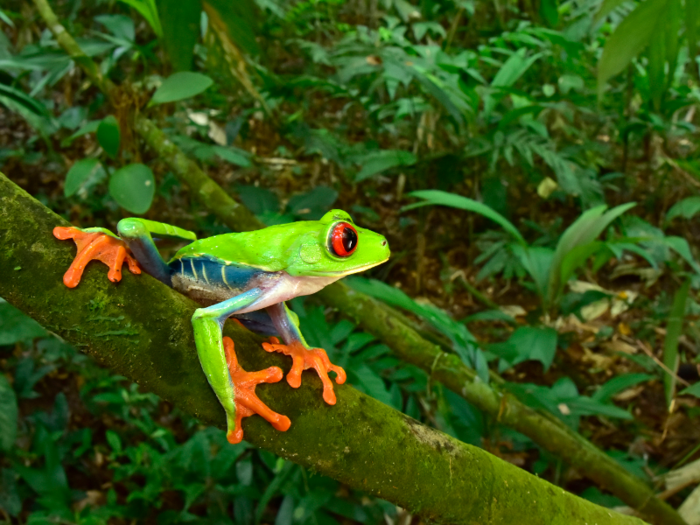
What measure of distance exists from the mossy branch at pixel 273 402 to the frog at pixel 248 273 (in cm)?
2

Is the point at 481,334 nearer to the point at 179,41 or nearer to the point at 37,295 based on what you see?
the point at 179,41

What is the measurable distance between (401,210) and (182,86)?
1.53m

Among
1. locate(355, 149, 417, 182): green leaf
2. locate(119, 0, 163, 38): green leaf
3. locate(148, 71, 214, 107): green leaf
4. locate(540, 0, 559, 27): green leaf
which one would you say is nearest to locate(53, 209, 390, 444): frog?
locate(148, 71, 214, 107): green leaf

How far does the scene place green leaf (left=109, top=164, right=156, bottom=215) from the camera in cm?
174

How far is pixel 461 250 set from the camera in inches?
152

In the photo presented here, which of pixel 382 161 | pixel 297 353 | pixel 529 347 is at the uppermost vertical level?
pixel 297 353

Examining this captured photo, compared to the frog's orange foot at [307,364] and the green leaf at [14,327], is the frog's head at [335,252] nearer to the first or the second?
the frog's orange foot at [307,364]

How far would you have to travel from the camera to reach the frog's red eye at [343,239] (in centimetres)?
92

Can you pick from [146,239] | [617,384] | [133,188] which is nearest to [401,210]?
[617,384]

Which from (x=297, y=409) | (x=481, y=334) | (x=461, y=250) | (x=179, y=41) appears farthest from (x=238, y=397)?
(x=461, y=250)

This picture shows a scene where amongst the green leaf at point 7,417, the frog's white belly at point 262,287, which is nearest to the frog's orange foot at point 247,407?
the frog's white belly at point 262,287

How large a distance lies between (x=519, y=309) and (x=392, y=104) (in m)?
1.57

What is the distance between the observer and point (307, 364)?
2.95 feet

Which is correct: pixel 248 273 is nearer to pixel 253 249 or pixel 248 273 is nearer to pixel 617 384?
pixel 253 249
